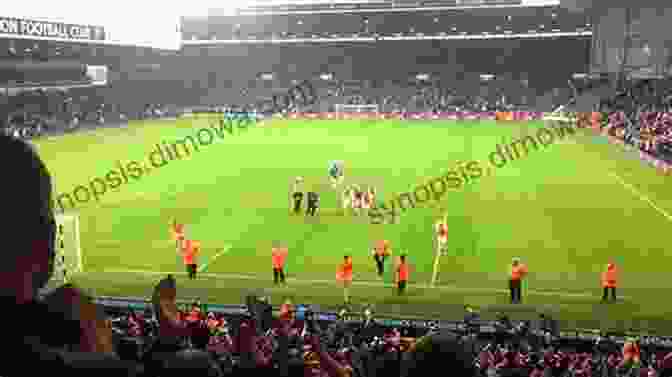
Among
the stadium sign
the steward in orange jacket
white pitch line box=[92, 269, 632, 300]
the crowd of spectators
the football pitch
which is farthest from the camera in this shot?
the stadium sign

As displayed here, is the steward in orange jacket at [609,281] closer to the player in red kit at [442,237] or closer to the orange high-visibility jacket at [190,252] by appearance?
the player in red kit at [442,237]

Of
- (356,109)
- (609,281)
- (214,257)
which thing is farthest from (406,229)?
(356,109)

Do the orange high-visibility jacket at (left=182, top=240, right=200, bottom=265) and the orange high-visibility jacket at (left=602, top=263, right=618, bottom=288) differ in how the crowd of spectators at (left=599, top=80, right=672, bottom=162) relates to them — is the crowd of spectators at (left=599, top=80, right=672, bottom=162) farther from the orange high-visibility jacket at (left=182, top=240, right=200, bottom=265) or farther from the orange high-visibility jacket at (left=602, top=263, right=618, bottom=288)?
the orange high-visibility jacket at (left=182, top=240, right=200, bottom=265)

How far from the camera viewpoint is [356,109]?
3002 inches

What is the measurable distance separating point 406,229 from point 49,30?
41540 millimetres

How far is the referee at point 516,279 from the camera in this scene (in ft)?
50.5

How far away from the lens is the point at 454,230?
23.0m

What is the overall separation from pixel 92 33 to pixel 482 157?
1518 inches

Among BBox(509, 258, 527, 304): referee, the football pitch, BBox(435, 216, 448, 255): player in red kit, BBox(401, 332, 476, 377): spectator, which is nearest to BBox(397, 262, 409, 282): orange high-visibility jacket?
the football pitch

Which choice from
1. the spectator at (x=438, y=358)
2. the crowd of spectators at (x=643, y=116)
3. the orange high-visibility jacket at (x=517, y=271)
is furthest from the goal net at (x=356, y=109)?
the spectator at (x=438, y=358)

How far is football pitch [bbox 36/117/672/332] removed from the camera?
16703 mm

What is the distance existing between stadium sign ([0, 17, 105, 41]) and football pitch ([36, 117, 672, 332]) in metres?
12.4

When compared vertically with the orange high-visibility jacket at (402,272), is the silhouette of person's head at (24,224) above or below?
above

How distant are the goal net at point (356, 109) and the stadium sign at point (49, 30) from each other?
29.2 m
